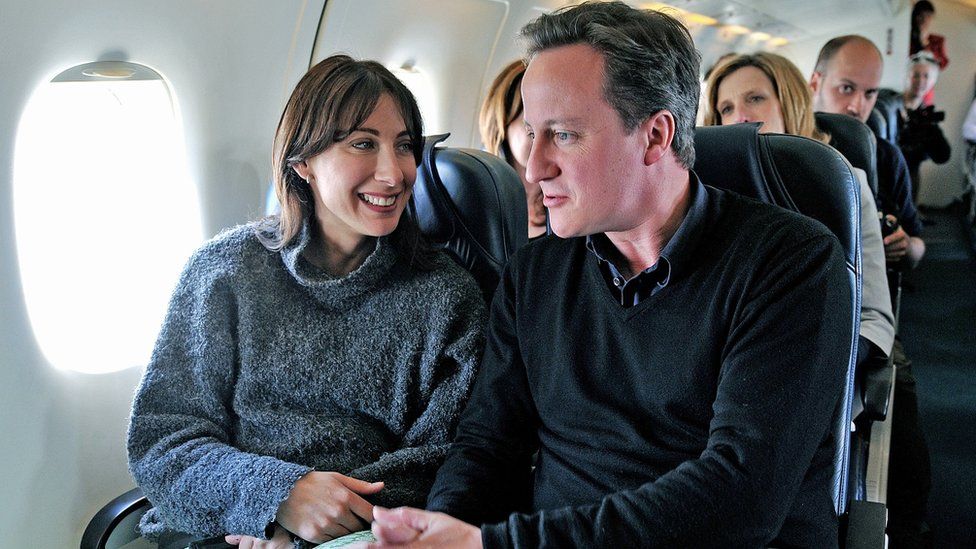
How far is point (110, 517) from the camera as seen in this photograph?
6.65 feet

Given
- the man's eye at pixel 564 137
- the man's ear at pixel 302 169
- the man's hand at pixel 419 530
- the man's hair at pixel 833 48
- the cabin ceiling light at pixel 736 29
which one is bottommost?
the man's hand at pixel 419 530

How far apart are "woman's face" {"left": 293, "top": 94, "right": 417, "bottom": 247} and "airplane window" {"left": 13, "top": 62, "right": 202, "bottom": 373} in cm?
73

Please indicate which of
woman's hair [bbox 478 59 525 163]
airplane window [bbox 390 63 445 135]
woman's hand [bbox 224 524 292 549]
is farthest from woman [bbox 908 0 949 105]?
woman's hand [bbox 224 524 292 549]

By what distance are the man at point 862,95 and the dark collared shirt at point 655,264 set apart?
2733mm

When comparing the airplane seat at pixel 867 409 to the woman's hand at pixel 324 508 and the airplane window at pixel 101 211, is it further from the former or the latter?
the airplane window at pixel 101 211

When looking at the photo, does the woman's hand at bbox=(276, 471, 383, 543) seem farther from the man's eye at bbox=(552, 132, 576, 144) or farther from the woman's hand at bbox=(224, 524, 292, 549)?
the man's eye at bbox=(552, 132, 576, 144)

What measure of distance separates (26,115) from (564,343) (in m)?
1.41

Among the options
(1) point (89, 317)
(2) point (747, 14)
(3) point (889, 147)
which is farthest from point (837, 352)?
(2) point (747, 14)

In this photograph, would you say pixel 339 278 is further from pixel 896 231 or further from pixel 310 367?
pixel 896 231

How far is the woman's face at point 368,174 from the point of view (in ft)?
6.58

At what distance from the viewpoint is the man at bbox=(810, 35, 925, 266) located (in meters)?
4.03

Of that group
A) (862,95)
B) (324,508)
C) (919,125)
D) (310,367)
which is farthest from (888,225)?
(919,125)

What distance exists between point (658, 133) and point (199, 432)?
1.16 meters

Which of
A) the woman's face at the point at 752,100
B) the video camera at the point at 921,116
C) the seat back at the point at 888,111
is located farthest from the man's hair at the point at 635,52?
the video camera at the point at 921,116
